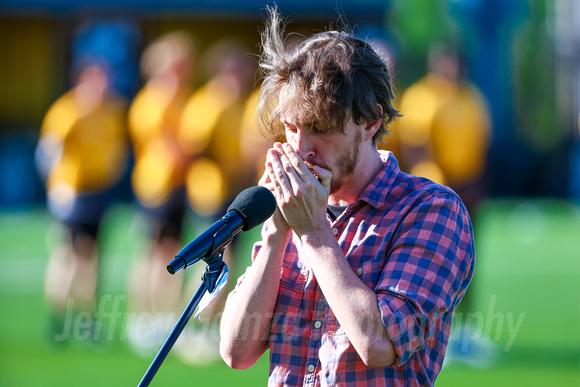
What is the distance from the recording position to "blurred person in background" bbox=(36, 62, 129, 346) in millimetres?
8117

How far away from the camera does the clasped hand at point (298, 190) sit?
2.32m

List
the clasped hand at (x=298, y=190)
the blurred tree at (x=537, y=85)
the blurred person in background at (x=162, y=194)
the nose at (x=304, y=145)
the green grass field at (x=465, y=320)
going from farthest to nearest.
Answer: the blurred tree at (x=537, y=85), the blurred person in background at (x=162, y=194), the green grass field at (x=465, y=320), the nose at (x=304, y=145), the clasped hand at (x=298, y=190)

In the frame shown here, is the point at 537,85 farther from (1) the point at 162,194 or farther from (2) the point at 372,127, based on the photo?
(2) the point at 372,127

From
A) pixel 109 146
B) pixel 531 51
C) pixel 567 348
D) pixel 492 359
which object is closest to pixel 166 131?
pixel 109 146

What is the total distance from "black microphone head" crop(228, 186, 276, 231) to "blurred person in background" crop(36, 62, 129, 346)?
20.1 feet

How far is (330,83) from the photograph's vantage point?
2.38m

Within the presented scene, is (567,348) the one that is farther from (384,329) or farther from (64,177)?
(384,329)

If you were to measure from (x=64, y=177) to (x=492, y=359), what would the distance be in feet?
14.8

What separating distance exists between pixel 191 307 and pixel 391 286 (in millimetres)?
583

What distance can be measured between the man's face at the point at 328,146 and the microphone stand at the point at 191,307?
17.3 inches

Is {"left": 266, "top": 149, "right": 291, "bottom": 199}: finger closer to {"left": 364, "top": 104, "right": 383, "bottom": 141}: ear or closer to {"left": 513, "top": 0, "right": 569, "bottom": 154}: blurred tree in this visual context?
{"left": 364, "top": 104, "right": 383, "bottom": 141}: ear

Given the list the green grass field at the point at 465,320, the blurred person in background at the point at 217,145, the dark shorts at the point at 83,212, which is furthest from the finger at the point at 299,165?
the dark shorts at the point at 83,212

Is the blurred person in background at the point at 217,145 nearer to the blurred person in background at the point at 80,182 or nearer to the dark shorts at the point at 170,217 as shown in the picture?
the dark shorts at the point at 170,217

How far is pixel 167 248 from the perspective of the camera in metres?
7.74
